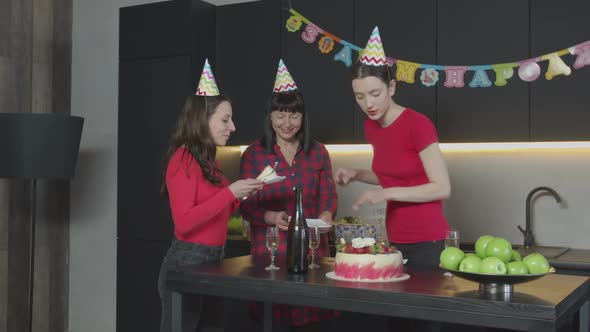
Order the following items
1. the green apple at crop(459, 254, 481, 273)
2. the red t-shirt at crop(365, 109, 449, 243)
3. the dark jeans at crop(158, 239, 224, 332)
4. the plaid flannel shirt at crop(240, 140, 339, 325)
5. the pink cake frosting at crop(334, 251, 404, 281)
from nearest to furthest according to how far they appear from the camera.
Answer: the green apple at crop(459, 254, 481, 273), the pink cake frosting at crop(334, 251, 404, 281), the dark jeans at crop(158, 239, 224, 332), the red t-shirt at crop(365, 109, 449, 243), the plaid flannel shirt at crop(240, 140, 339, 325)

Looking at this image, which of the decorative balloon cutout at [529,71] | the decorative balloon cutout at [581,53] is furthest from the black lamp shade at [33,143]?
the decorative balloon cutout at [581,53]

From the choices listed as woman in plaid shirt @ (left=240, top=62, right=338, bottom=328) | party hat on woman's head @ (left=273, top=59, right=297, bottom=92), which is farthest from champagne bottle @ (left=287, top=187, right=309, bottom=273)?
party hat on woman's head @ (left=273, top=59, right=297, bottom=92)

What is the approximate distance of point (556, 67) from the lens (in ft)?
11.9

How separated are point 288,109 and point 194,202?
0.76 metres

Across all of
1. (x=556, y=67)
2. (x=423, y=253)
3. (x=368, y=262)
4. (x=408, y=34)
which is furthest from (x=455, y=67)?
(x=368, y=262)

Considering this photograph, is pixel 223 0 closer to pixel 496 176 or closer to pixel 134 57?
pixel 134 57

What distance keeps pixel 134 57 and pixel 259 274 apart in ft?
8.60

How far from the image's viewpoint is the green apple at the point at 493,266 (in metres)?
2.00

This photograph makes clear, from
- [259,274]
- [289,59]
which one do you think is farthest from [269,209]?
[289,59]

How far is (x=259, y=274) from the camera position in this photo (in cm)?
243

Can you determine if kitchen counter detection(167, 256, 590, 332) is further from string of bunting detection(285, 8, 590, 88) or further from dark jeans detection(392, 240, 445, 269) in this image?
string of bunting detection(285, 8, 590, 88)

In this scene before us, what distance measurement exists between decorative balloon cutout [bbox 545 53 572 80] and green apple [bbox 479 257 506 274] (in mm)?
1905

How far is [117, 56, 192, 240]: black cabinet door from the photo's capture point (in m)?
4.48

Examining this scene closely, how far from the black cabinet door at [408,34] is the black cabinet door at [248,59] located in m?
0.62
